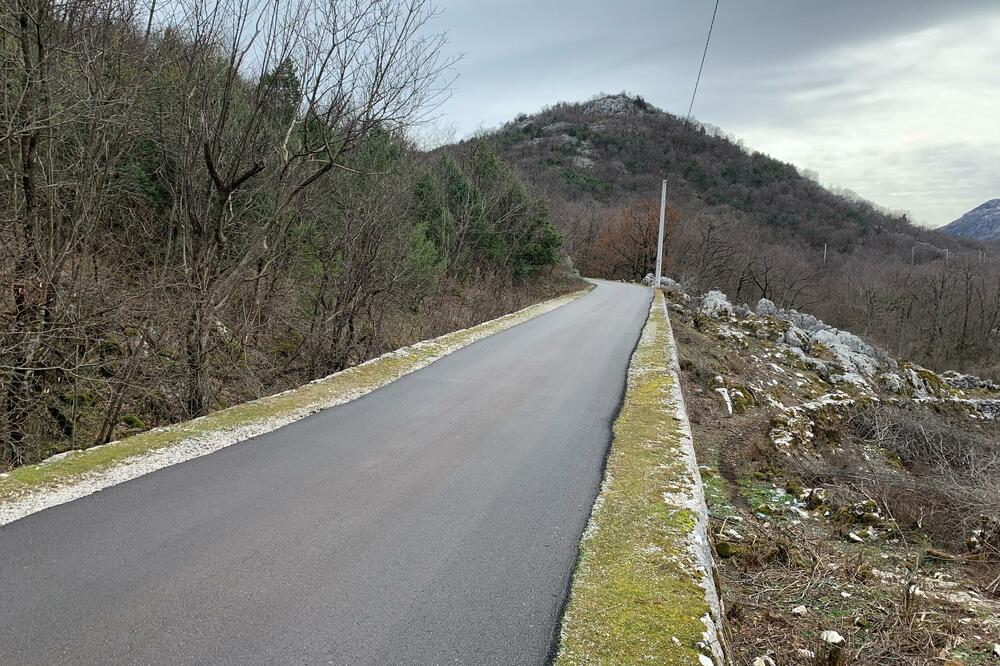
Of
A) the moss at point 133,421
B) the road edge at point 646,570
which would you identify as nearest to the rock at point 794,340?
the road edge at point 646,570

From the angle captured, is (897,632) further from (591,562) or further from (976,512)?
(976,512)

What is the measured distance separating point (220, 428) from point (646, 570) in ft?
14.5

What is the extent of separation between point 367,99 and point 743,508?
842cm

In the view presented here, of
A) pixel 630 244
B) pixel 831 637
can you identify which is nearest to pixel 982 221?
pixel 630 244

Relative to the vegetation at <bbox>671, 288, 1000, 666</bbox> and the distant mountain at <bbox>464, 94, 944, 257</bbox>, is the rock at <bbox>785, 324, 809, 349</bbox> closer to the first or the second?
the vegetation at <bbox>671, 288, 1000, 666</bbox>

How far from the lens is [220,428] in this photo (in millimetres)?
5730

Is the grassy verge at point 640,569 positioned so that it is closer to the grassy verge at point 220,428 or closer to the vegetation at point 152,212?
the grassy verge at point 220,428

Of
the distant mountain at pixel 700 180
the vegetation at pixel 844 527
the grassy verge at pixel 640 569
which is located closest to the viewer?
the grassy verge at pixel 640 569

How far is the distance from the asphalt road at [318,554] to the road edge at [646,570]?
0.15 m

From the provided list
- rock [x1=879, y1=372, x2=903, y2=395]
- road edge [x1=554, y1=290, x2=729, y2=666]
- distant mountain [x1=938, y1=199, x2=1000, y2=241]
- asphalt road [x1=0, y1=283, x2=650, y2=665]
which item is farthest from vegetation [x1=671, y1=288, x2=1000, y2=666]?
distant mountain [x1=938, y1=199, x2=1000, y2=241]

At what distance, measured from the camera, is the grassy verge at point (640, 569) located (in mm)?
2926

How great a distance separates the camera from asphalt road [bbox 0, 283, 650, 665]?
278 centimetres

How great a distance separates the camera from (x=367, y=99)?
9359 mm

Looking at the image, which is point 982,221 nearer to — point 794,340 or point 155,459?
point 794,340
